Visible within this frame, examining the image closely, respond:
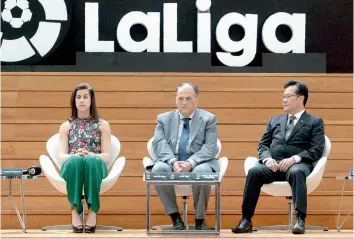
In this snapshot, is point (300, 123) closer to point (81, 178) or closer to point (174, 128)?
point (174, 128)

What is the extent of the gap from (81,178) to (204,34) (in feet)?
7.49

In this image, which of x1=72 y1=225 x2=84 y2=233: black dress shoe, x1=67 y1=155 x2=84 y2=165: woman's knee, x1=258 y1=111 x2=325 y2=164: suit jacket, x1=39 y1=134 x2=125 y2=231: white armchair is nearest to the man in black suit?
x1=258 y1=111 x2=325 y2=164: suit jacket

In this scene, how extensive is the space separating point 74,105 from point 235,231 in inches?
63.1

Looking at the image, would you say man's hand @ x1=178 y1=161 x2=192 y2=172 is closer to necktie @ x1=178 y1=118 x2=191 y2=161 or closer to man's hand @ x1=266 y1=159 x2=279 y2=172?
necktie @ x1=178 y1=118 x2=191 y2=161

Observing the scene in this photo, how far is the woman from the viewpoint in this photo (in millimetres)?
5902

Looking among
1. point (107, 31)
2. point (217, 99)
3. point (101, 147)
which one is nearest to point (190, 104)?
point (101, 147)

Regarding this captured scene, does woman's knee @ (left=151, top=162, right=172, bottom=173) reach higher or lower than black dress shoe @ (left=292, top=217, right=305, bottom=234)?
higher

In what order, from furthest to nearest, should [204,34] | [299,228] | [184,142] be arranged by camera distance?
[204,34] → [184,142] → [299,228]

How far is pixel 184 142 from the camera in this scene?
20.2 ft

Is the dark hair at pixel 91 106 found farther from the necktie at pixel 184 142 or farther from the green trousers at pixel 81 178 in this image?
the necktie at pixel 184 142

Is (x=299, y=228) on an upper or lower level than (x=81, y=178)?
lower

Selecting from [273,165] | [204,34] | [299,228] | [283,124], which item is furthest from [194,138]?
[204,34]

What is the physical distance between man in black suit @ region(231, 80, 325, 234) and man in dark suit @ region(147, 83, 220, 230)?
12.4 inches

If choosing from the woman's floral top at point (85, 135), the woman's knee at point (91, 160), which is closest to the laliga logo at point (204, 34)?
the woman's floral top at point (85, 135)
